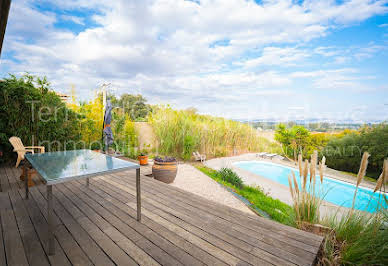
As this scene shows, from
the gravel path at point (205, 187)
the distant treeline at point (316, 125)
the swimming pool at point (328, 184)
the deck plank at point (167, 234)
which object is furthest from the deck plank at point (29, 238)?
the distant treeline at point (316, 125)

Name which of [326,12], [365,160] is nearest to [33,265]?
[365,160]

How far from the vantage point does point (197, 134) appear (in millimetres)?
7523

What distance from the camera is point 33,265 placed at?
1.35 meters

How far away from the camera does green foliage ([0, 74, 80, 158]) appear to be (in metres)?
4.41

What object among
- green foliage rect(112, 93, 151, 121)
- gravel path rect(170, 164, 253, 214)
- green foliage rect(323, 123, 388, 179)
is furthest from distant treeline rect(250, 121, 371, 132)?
gravel path rect(170, 164, 253, 214)

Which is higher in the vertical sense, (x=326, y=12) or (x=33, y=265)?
(x=326, y=12)

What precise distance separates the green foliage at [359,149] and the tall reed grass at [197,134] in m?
2.93

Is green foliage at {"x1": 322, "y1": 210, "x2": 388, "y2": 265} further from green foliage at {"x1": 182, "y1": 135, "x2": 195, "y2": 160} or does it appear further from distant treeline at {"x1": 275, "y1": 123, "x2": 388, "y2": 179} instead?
green foliage at {"x1": 182, "y1": 135, "x2": 195, "y2": 160}

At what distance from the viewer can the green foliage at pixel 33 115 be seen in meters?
4.41

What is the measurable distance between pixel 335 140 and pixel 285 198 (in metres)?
5.11

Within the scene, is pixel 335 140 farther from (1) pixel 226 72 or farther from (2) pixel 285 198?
(1) pixel 226 72

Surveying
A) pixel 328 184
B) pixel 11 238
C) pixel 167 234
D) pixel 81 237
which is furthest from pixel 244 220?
pixel 328 184

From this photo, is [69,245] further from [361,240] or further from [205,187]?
[205,187]

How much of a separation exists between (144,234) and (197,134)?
19.3ft
